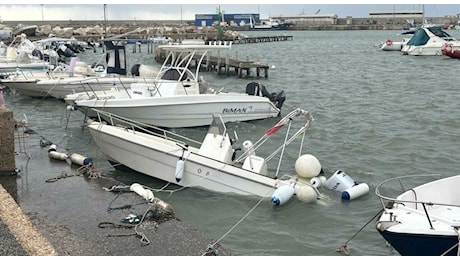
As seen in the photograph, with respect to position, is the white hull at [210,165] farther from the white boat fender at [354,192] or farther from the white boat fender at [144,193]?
the white boat fender at [144,193]

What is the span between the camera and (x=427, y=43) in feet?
156

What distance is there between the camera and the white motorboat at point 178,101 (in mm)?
15234

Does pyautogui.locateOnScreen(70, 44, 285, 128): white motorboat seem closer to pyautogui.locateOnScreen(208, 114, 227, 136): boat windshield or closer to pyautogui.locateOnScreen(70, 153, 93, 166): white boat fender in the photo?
pyautogui.locateOnScreen(70, 153, 93, 166): white boat fender

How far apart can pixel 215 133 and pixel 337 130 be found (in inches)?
286

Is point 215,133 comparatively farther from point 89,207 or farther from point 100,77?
point 100,77

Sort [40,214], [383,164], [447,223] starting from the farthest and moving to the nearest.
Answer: [383,164]
[40,214]
[447,223]

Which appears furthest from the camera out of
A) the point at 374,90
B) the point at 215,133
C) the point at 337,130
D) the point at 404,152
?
the point at 374,90

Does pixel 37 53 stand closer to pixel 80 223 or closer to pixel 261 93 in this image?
pixel 261 93

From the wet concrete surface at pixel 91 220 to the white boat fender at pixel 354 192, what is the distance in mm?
3549

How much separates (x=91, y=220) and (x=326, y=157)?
733cm

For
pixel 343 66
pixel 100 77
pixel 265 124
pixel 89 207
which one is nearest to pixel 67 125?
pixel 100 77

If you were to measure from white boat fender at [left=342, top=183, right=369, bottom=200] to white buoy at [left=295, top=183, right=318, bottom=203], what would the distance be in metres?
0.71

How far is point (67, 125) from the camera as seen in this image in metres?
17.2

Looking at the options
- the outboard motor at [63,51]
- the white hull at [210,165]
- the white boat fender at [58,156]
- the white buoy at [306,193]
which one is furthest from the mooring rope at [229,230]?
the outboard motor at [63,51]
